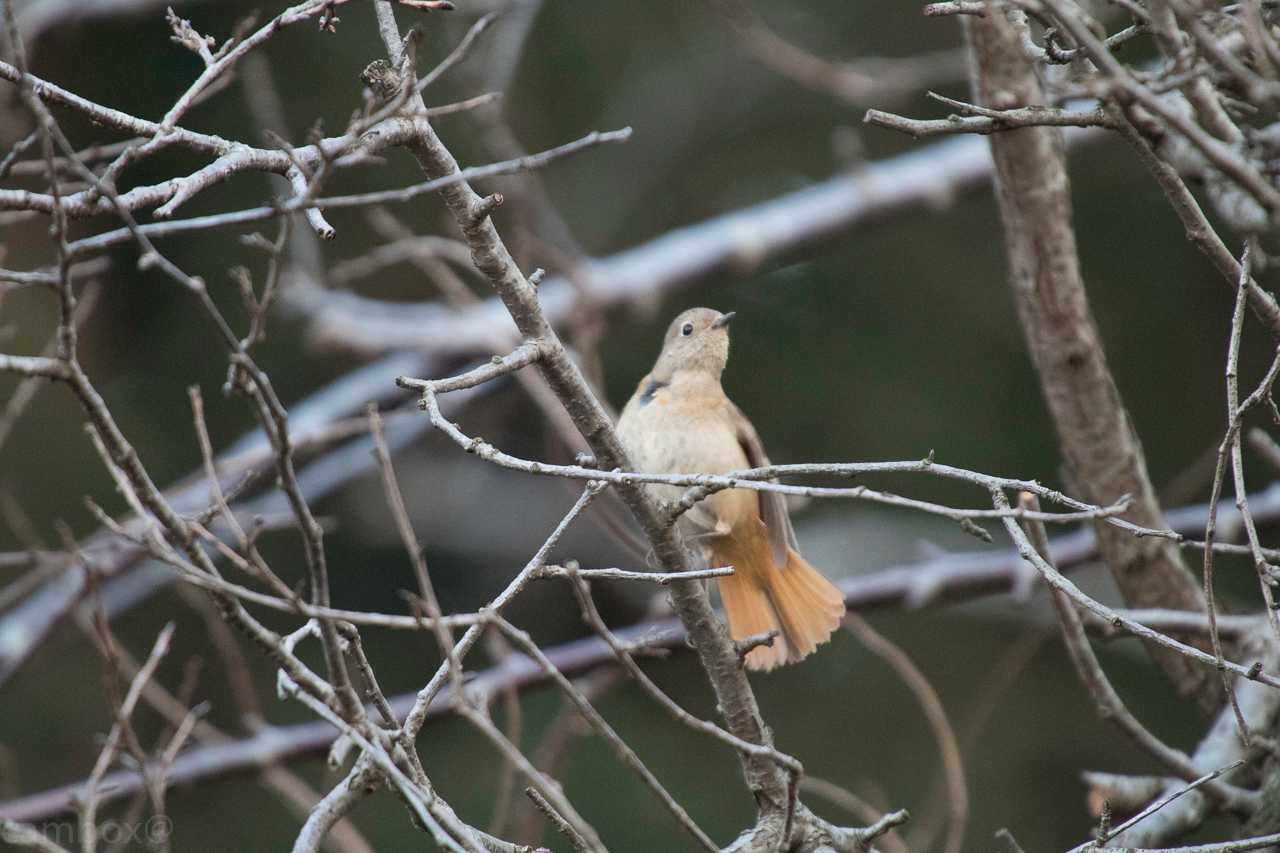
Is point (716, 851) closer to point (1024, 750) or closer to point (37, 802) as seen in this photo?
point (37, 802)

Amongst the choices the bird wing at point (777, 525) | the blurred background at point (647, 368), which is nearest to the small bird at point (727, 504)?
the bird wing at point (777, 525)

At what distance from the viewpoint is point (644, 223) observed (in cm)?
947

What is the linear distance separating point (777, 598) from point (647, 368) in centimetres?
444

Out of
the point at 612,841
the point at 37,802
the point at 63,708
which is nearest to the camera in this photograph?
the point at 37,802

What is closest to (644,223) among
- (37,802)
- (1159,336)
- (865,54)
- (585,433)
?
(865,54)

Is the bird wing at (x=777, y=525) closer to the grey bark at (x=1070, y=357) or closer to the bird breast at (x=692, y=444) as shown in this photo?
the bird breast at (x=692, y=444)

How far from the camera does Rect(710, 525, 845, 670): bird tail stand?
397 cm

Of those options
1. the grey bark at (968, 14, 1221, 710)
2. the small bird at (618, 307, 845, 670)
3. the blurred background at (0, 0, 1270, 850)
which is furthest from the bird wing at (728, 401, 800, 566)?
the blurred background at (0, 0, 1270, 850)

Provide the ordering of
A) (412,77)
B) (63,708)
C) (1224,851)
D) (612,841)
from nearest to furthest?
1. (412,77)
2. (1224,851)
3. (612,841)
4. (63,708)

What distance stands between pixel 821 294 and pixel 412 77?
24.4 ft

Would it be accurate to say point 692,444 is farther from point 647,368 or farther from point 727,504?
point 647,368

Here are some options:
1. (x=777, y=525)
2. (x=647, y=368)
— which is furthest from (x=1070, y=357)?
(x=647, y=368)

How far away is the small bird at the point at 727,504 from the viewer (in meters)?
3.99

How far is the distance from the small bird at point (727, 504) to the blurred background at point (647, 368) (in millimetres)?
2057
